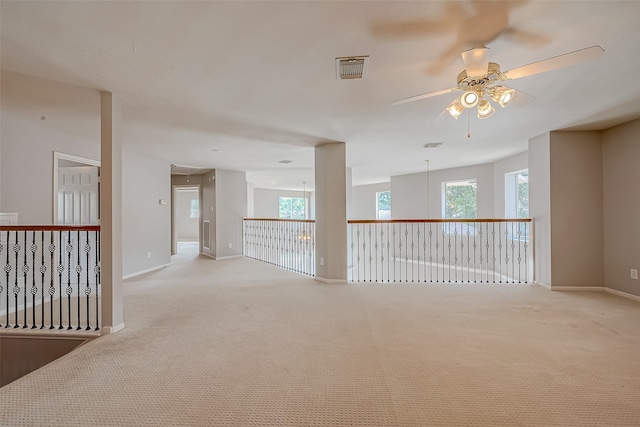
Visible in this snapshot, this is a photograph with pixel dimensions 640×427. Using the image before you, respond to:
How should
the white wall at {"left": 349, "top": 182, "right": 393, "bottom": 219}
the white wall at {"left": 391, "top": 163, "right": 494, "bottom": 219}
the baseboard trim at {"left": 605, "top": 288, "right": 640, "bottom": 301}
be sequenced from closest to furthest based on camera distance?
the baseboard trim at {"left": 605, "top": 288, "right": 640, "bottom": 301}
the white wall at {"left": 391, "top": 163, "right": 494, "bottom": 219}
the white wall at {"left": 349, "top": 182, "right": 393, "bottom": 219}

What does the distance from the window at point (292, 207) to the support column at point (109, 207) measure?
35.2 ft

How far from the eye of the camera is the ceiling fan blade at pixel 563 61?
61.1 inches

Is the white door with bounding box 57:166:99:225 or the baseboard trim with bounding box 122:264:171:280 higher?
the white door with bounding box 57:166:99:225

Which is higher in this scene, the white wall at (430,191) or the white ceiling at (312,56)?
the white ceiling at (312,56)

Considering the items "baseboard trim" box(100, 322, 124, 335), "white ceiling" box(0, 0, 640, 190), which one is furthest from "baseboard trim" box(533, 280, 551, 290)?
"baseboard trim" box(100, 322, 124, 335)

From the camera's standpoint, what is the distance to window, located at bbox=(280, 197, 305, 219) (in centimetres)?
1358

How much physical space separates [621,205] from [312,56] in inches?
184

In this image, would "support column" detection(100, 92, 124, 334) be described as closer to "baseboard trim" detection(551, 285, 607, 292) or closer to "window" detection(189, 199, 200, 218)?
"baseboard trim" detection(551, 285, 607, 292)

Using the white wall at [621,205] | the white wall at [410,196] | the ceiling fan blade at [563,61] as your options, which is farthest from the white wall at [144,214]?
the white wall at [621,205]

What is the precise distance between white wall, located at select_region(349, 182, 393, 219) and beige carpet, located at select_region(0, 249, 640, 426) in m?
7.53

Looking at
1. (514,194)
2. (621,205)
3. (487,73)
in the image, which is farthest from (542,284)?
(487,73)

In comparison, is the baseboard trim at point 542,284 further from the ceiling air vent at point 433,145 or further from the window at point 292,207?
the window at point 292,207

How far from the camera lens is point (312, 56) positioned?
2.13 m

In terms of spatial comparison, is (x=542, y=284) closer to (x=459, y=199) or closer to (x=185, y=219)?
(x=459, y=199)
